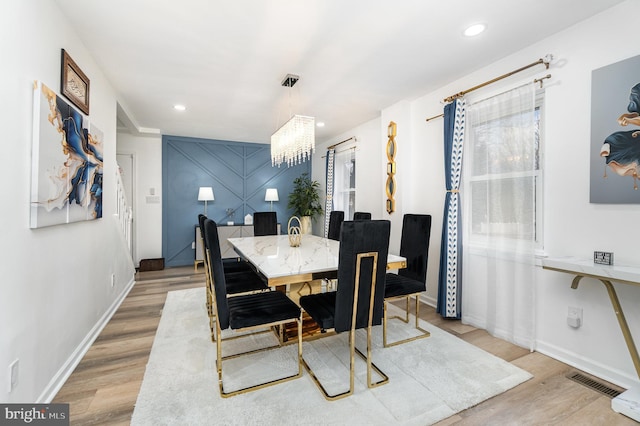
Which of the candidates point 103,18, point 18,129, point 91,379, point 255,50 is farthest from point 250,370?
point 103,18

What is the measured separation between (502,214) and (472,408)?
1.65 m

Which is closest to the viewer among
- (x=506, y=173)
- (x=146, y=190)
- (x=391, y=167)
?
(x=506, y=173)

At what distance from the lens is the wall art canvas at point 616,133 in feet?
6.10

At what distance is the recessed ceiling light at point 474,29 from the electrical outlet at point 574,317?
2.23 m

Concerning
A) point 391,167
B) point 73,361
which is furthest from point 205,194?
point 73,361

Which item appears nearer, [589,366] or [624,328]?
[624,328]

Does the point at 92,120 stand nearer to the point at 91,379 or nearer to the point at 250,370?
the point at 91,379

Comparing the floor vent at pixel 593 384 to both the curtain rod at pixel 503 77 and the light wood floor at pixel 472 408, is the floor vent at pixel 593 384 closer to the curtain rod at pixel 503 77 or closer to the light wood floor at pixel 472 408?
the light wood floor at pixel 472 408

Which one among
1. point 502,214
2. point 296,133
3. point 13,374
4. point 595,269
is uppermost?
point 296,133

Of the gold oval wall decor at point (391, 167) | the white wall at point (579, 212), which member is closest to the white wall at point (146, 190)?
the gold oval wall decor at point (391, 167)

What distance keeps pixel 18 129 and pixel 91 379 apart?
5.39 ft

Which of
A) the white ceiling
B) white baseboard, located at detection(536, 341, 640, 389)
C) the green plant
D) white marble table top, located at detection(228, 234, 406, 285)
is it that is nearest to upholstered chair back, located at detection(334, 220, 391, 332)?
white marble table top, located at detection(228, 234, 406, 285)

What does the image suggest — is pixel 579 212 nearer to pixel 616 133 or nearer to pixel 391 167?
pixel 616 133

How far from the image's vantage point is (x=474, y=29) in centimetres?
221
